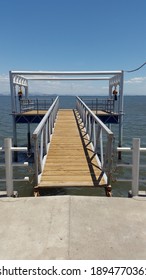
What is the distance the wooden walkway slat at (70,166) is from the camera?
220 inches

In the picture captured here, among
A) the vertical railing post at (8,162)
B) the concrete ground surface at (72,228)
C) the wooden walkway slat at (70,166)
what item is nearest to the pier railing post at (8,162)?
the vertical railing post at (8,162)

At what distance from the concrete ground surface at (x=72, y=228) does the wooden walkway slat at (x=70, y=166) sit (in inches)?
37.7

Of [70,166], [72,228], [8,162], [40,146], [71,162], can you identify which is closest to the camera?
[72,228]

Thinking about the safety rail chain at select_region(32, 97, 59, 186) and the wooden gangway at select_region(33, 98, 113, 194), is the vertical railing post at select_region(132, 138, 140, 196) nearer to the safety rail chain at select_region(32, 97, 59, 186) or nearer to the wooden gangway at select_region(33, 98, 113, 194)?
the wooden gangway at select_region(33, 98, 113, 194)

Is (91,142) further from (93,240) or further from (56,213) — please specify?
(93,240)

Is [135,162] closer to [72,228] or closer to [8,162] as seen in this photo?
[72,228]

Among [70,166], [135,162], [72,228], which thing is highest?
[135,162]

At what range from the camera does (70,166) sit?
6.70m

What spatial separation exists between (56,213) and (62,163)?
2923 millimetres

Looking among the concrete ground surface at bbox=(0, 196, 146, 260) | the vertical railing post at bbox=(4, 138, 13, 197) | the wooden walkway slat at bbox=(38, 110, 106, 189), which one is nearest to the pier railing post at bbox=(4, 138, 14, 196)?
the vertical railing post at bbox=(4, 138, 13, 197)

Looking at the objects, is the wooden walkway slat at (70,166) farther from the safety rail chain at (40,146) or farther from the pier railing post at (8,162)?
the pier railing post at (8,162)

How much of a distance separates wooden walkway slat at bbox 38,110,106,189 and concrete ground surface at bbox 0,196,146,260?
0.96 m

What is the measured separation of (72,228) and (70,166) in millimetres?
3139

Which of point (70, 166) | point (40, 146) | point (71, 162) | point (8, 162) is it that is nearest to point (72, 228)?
point (8, 162)
